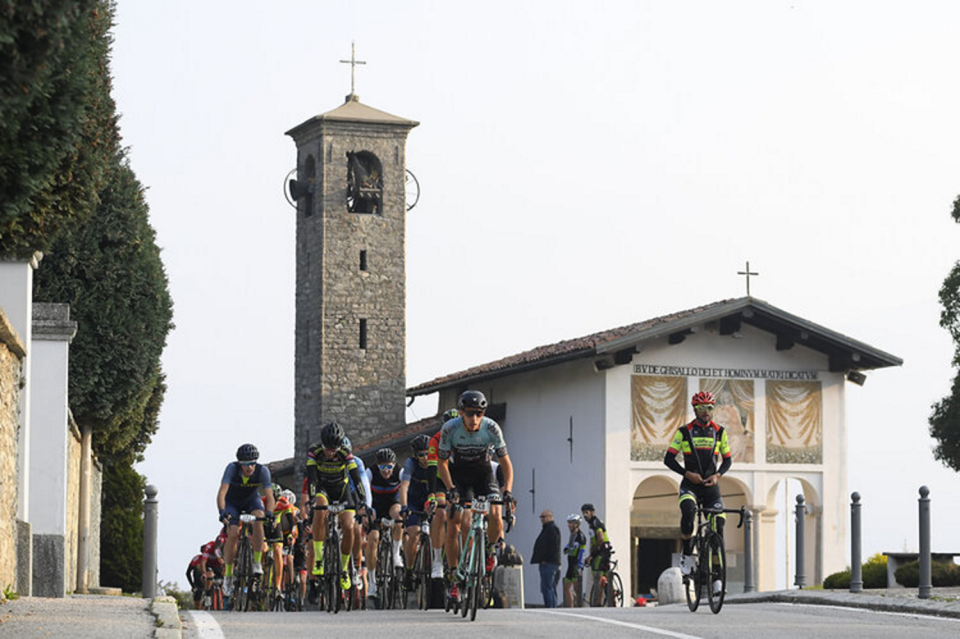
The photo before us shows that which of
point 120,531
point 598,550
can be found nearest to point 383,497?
point 598,550

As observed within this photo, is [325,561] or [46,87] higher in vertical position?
[46,87]

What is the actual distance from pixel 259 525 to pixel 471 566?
6000 millimetres

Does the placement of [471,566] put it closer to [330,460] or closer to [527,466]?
[330,460]

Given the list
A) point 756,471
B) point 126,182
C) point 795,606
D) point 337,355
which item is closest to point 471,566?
point 795,606

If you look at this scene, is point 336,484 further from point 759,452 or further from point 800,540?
point 759,452

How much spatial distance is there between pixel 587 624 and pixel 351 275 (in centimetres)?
A: 4702

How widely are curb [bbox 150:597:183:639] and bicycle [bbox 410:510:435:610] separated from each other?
3.51 meters

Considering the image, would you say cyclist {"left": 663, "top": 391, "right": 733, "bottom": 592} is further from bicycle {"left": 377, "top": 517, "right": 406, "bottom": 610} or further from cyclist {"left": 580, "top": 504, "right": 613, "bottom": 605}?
cyclist {"left": 580, "top": 504, "right": 613, "bottom": 605}

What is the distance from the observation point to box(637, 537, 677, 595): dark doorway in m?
44.1

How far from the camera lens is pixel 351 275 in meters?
60.8

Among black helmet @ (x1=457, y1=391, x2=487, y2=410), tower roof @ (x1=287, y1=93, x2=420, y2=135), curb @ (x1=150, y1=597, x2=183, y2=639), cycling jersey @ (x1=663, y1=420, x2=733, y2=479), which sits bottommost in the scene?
curb @ (x1=150, y1=597, x2=183, y2=639)

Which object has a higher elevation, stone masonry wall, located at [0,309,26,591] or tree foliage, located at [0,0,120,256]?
tree foliage, located at [0,0,120,256]

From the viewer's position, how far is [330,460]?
1736 cm

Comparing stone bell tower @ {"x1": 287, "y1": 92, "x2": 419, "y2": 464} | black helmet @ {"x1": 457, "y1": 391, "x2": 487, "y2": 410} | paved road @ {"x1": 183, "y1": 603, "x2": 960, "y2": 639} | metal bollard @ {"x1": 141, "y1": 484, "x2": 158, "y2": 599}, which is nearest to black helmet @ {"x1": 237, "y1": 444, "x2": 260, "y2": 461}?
metal bollard @ {"x1": 141, "y1": 484, "x2": 158, "y2": 599}
